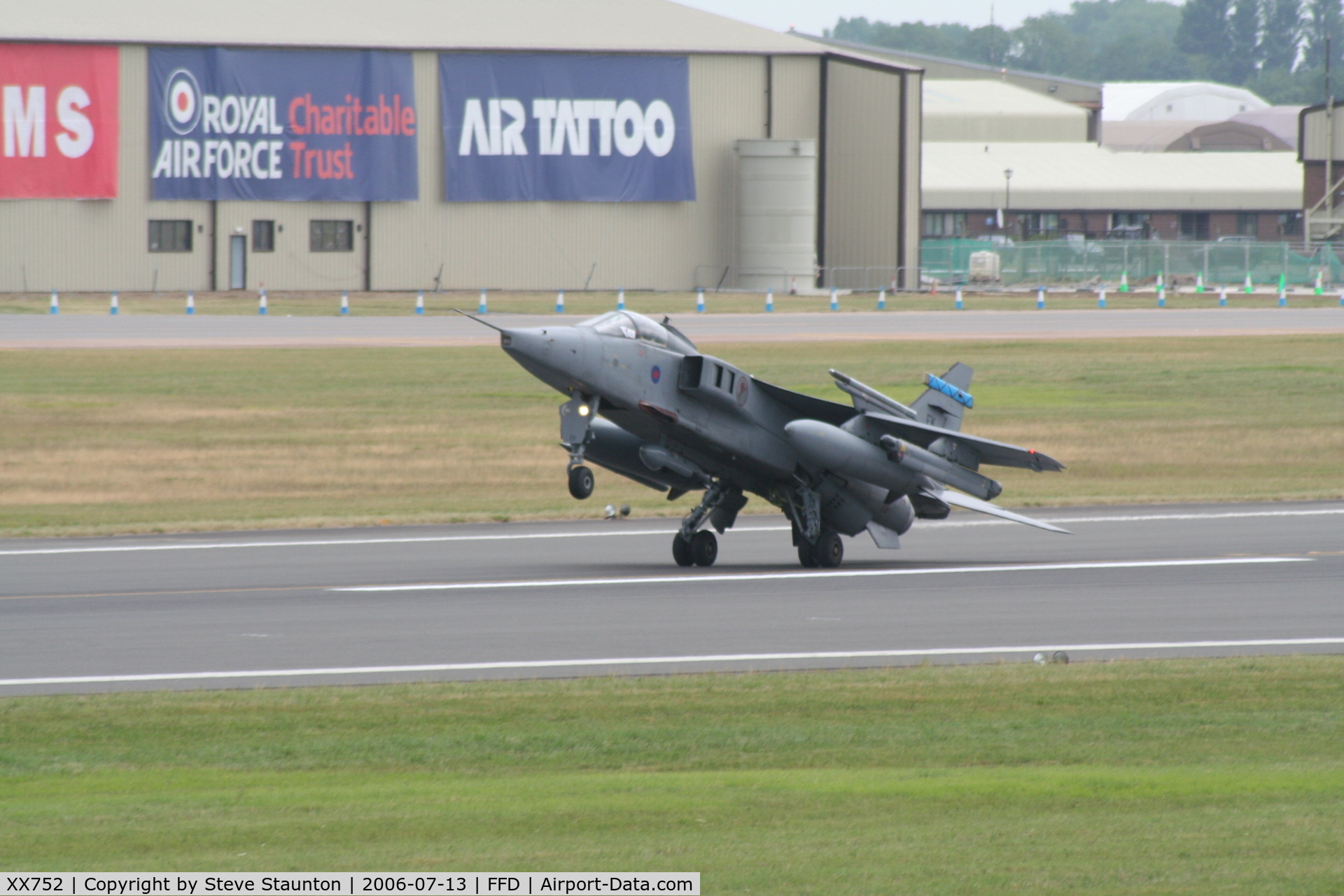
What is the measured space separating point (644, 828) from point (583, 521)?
17353 millimetres

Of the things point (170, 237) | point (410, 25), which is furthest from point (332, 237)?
point (410, 25)

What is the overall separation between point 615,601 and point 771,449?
11.7ft

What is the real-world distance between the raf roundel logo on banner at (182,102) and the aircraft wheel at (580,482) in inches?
2233

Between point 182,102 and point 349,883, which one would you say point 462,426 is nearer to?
point 349,883

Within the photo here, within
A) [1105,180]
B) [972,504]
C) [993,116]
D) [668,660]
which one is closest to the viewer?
[668,660]

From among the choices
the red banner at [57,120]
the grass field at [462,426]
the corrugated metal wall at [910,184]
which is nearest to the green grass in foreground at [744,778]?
the grass field at [462,426]

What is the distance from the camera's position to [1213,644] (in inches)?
651

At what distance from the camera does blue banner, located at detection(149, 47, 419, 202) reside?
2758 inches

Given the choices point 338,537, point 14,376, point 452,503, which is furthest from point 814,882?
point 14,376

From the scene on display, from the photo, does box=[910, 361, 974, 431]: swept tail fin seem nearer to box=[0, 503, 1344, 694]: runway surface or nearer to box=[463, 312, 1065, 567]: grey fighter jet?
box=[463, 312, 1065, 567]: grey fighter jet

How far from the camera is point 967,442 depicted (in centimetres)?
2180

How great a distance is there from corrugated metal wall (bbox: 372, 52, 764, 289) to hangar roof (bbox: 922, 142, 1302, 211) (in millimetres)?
36008

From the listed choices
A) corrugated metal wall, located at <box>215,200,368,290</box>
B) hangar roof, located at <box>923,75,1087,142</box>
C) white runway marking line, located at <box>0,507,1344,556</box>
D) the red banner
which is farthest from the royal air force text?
hangar roof, located at <box>923,75,1087,142</box>

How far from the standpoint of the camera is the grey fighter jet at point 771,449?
2031cm
